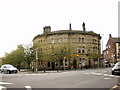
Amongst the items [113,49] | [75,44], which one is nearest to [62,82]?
[75,44]

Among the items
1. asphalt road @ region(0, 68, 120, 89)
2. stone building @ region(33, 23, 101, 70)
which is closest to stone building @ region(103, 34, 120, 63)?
stone building @ region(33, 23, 101, 70)

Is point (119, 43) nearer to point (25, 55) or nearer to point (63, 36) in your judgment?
point (63, 36)

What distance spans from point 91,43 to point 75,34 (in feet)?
20.5

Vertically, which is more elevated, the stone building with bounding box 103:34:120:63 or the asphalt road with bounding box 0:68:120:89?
the stone building with bounding box 103:34:120:63

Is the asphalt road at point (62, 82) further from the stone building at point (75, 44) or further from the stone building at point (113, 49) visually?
the stone building at point (113, 49)

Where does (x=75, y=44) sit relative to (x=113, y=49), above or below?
above

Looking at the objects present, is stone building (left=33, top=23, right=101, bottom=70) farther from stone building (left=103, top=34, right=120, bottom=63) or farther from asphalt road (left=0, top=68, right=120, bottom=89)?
asphalt road (left=0, top=68, right=120, bottom=89)

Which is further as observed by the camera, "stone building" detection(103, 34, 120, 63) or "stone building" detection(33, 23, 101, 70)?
"stone building" detection(103, 34, 120, 63)

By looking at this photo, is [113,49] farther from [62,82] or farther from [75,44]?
[62,82]

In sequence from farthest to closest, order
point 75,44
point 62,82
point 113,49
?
point 113,49 < point 75,44 < point 62,82

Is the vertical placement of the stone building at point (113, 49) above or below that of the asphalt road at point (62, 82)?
above

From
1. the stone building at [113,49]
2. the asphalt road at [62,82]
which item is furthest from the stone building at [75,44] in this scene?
the asphalt road at [62,82]

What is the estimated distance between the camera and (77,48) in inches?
2235

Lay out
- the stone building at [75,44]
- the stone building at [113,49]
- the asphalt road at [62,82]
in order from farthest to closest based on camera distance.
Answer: the stone building at [113,49] < the stone building at [75,44] < the asphalt road at [62,82]
